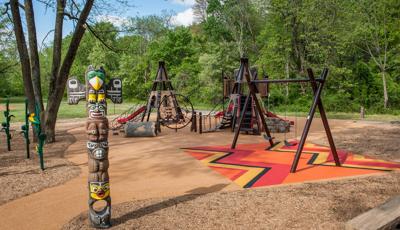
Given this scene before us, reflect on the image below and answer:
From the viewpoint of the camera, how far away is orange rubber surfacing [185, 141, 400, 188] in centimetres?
688

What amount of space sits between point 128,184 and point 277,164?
12.1 feet

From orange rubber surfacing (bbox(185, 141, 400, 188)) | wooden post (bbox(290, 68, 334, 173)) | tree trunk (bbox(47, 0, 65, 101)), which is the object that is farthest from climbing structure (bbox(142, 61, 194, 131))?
wooden post (bbox(290, 68, 334, 173))

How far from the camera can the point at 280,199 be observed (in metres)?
5.38

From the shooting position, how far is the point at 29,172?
737 centimetres

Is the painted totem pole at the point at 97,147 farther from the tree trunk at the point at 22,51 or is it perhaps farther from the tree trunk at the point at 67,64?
the tree trunk at the point at 22,51

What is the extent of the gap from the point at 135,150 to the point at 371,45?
24925 millimetres

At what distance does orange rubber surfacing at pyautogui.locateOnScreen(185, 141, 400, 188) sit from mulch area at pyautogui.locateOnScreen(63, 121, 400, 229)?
577 millimetres

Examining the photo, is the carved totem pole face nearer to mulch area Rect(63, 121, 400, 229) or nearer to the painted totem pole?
the painted totem pole

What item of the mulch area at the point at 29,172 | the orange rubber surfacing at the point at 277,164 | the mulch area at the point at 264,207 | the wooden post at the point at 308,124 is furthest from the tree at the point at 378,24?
the mulch area at the point at 29,172

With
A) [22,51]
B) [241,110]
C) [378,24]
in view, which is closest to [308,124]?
[241,110]

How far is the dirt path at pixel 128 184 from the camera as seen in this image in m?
4.89

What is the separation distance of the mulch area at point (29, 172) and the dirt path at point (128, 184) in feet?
0.84

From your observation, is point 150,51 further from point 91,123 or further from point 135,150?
point 91,123

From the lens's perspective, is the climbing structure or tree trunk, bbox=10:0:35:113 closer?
tree trunk, bbox=10:0:35:113
